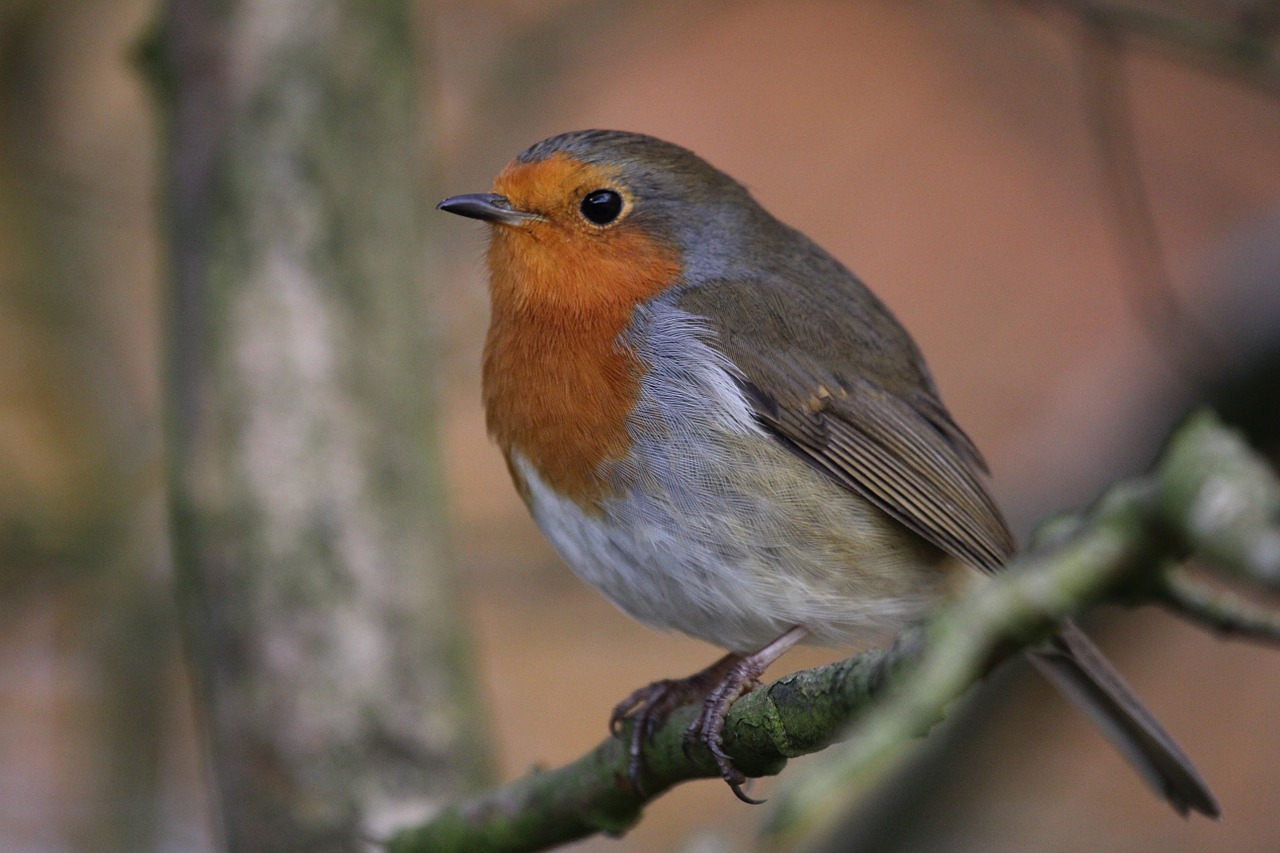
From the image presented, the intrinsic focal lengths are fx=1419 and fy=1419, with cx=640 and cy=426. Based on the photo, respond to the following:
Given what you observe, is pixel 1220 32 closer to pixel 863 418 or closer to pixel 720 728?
pixel 863 418

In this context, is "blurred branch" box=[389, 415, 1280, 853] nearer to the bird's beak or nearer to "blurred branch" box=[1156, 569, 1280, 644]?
"blurred branch" box=[1156, 569, 1280, 644]

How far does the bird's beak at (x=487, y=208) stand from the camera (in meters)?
3.01

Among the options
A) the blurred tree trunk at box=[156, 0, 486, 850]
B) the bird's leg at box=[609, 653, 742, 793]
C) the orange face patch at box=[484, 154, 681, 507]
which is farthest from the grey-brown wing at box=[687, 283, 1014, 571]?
the blurred tree trunk at box=[156, 0, 486, 850]

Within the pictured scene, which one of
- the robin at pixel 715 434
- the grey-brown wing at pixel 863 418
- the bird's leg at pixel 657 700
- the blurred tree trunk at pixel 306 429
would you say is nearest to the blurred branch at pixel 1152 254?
the grey-brown wing at pixel 863 418

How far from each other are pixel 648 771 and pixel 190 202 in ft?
6.12

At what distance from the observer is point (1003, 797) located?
400cm

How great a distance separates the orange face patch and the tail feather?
0.99 metres

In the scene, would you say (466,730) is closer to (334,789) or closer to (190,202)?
(334,789)

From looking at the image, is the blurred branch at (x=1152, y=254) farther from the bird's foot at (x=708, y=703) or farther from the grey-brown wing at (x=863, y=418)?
the bird's foot at (x=708, y=703)

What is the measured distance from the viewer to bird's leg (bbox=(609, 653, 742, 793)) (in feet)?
8.41

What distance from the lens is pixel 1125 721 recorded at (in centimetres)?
301

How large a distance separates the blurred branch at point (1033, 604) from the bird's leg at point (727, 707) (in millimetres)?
219

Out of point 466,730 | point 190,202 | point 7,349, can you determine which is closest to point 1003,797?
point 466,730

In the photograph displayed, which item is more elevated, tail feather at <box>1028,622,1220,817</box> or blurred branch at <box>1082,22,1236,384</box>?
blurred branch at <box>1082,22,1236,384</box>
